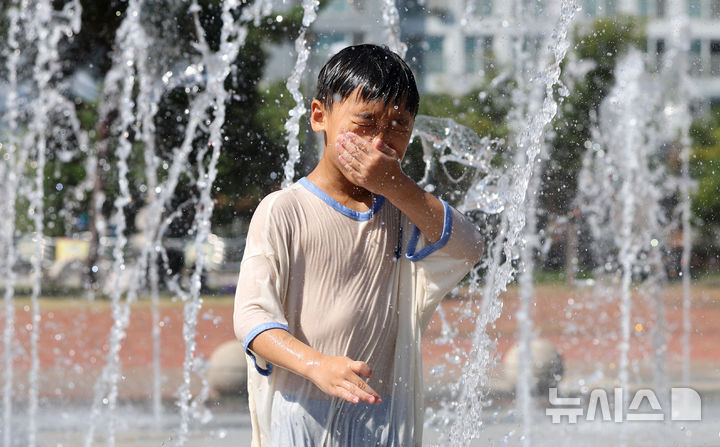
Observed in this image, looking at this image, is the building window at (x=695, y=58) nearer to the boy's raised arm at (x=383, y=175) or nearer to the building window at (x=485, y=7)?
the building window at (x=485, y=7)

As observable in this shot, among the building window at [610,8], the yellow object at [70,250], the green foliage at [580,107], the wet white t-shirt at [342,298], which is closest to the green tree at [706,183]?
the green foliage at [580,107]

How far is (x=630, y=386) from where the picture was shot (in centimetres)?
645

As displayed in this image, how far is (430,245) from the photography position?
1716 mm

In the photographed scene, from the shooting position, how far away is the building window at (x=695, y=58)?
64.7ft

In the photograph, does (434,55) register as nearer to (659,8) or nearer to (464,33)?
(464,33)

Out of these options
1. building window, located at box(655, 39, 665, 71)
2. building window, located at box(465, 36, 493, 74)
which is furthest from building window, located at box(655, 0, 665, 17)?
building window, located at box(465, 36, 493, 74)

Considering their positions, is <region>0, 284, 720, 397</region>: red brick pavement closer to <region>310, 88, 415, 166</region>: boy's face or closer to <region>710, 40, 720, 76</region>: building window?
<region>310, 88, 415, 166</region>: boy's face

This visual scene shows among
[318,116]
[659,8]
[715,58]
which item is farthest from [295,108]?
[715,58]

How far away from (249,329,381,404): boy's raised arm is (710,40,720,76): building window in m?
26.7

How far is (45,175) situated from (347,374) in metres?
14.9

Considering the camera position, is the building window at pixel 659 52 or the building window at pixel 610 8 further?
the building window at pixel 610 8

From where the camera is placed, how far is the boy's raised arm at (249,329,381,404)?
1.47m

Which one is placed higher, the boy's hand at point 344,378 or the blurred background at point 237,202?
the blurred background at point 237,202

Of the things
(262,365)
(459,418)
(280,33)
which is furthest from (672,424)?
(280,33)
